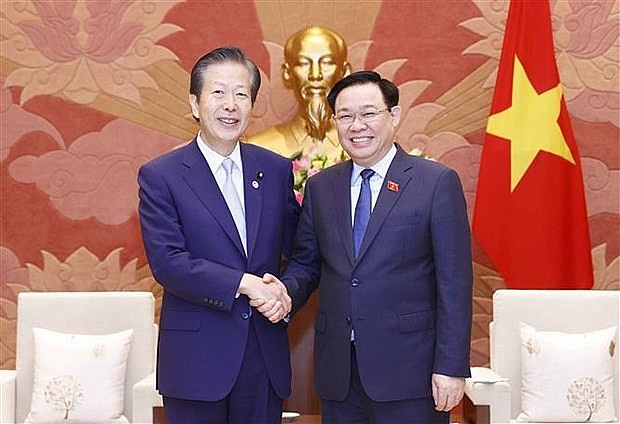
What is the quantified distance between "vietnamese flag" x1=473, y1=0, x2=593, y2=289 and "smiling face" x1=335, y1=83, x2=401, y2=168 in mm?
1788

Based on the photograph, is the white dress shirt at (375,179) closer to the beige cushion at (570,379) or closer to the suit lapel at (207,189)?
the suit lapel at (207,189)

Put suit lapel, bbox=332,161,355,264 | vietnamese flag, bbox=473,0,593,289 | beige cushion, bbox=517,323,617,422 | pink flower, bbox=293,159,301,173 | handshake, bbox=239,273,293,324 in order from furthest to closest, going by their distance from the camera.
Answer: vietnamese flag, bbox=473,0,593,289 < pink flower, bbox=293,159,301,173 < beige cushion, bbox=517,323,617,422 < suit lapel, bbox=332,161,355,264 < handshake, bbox=239,273,293,324

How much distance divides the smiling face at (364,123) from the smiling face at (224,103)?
0.93 ft

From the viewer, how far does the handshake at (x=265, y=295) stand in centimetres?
248

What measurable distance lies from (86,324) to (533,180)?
7.02ft

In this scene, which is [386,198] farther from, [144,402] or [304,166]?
[144,402]

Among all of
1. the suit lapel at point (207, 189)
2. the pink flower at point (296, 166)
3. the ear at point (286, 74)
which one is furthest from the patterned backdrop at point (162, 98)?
the suit lapel at point (207, 189)

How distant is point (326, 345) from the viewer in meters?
2.61

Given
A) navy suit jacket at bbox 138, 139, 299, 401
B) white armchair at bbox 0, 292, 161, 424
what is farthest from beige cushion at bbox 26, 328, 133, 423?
navy suit jacket at bbox 138, 139, 299, 401

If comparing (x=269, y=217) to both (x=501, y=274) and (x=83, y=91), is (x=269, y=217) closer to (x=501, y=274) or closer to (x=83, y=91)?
(x=501, y=274)

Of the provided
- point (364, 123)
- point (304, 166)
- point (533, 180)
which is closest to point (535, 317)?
point (533, 180)

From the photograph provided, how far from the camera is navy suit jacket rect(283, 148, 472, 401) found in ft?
8.26

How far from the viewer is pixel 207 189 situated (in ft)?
8.49

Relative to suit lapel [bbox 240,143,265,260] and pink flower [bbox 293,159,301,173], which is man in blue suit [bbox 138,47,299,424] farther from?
pink flower [bbox 293,159,301,173]
